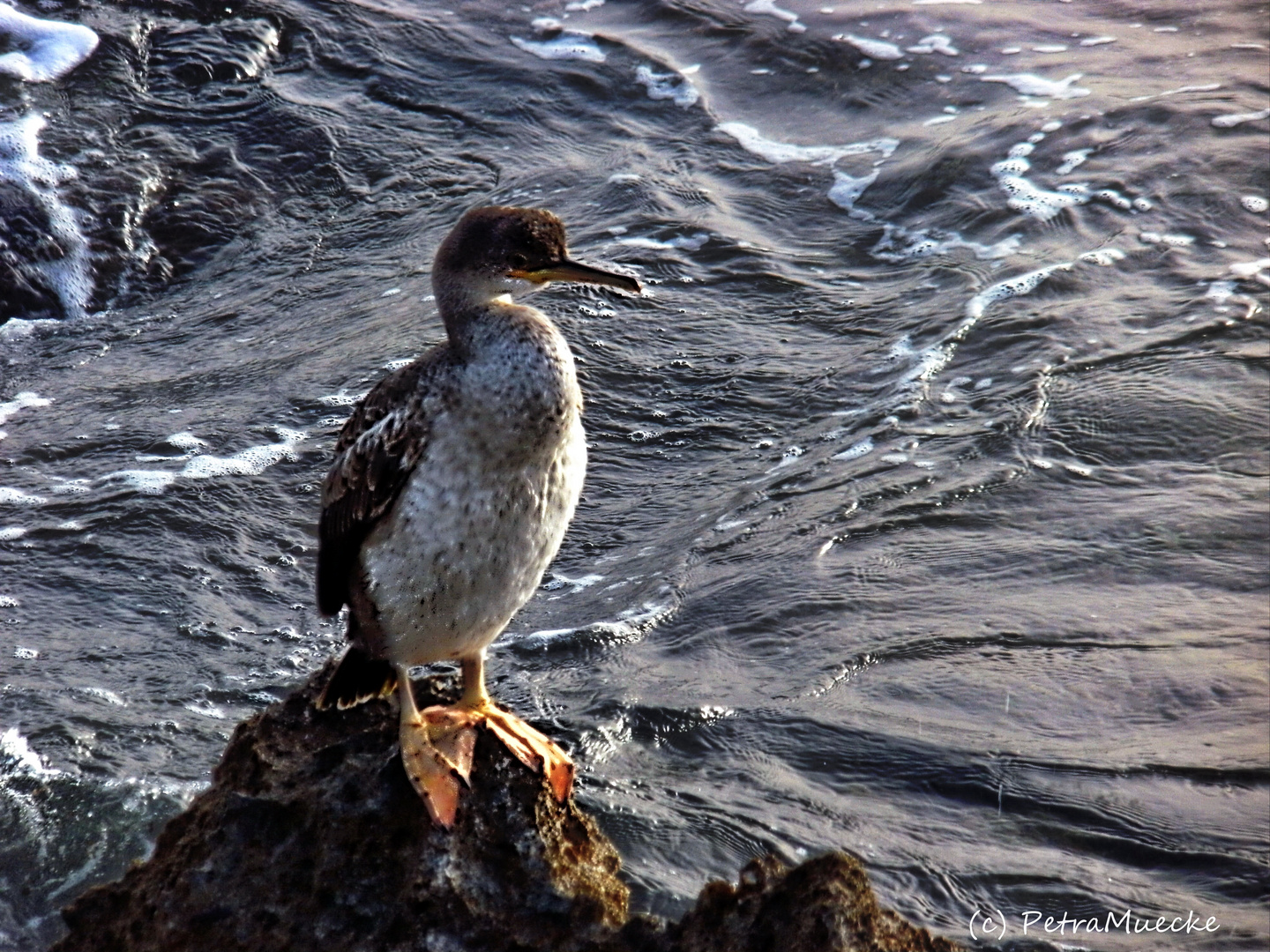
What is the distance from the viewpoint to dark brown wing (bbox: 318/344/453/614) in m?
3.82

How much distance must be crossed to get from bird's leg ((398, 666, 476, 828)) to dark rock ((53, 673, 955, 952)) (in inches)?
1.4

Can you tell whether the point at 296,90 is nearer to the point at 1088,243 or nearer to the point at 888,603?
the point at 1088,243

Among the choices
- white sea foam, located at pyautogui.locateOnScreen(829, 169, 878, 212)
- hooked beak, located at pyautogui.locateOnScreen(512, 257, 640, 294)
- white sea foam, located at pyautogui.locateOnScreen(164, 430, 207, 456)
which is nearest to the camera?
hooked beak, located at pyautogui.locateOnScreen(512, 257, 640, 294)

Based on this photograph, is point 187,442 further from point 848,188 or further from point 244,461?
point 848,188

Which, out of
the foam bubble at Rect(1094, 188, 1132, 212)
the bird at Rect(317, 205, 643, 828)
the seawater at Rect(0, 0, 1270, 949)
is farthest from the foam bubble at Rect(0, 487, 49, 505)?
the foam bubble at Rect(1094, 188, 1132, 212)

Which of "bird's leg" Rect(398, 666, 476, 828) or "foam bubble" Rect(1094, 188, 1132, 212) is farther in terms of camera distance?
"foam bubble" Rect(1094, 188, 1132, 212)

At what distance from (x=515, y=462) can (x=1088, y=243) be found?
5.42m

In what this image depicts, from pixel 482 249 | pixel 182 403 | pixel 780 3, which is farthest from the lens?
pixel 780 3

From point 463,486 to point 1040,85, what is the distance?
7573 millimetres

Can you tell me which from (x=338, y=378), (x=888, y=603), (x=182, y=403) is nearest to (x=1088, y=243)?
(x=888, y=603)

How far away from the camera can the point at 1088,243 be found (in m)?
8.15

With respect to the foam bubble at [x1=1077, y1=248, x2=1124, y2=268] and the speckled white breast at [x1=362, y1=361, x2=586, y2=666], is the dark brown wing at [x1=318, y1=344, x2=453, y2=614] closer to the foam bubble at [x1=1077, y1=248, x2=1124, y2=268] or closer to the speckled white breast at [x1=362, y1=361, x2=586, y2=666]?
the speckled white breast at [x1=362, y1=361, x2=586, y2=666]

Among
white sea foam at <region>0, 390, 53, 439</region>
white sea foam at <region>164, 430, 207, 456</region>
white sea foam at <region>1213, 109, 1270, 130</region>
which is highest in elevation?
white sea foam at <region>1213, 109, 1270, 130</region>

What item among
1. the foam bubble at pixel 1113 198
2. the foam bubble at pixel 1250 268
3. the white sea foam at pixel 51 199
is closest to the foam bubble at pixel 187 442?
the white sea foam at pixel 51 199
